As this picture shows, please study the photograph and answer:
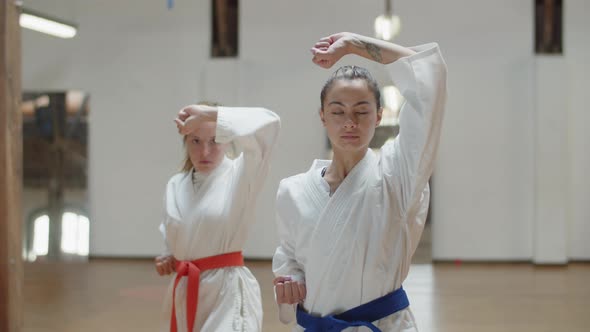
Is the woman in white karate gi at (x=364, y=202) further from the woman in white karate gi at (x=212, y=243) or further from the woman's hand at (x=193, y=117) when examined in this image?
the woman in white karate gi at (x=212, y=243)

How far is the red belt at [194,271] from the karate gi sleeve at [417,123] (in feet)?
4.15

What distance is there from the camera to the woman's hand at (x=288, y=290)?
2.05 meters

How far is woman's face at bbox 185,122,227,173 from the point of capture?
3.16 m

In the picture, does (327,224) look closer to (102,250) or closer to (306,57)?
(306,57)

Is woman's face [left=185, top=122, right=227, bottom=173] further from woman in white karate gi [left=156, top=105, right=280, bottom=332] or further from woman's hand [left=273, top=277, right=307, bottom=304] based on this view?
woman's hand [left=273, top=277, right=307, bottom=304]

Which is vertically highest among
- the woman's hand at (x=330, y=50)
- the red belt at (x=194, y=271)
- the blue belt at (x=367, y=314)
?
the woman's hand at (x=330, y=50)

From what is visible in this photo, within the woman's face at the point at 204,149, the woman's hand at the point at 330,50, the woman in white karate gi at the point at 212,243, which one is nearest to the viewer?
the woman's hand at the point at 330,50

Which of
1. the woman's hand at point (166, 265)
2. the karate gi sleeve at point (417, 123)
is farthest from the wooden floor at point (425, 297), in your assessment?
the karate gi sleeve at point (417, 123)

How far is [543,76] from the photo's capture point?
32.0 feet

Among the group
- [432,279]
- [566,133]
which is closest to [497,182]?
[566,133]

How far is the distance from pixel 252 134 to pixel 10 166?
1.82 m

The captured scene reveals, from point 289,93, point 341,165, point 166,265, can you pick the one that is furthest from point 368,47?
point 289,93

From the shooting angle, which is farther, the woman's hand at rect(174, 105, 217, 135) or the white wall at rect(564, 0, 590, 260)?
the white wall at rect(564, 0, 590, 260)

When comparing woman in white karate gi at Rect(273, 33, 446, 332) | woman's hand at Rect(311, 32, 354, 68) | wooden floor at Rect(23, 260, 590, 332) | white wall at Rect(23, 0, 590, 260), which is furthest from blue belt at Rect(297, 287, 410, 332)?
white wall at Rect(23, 0, 590, 260)
